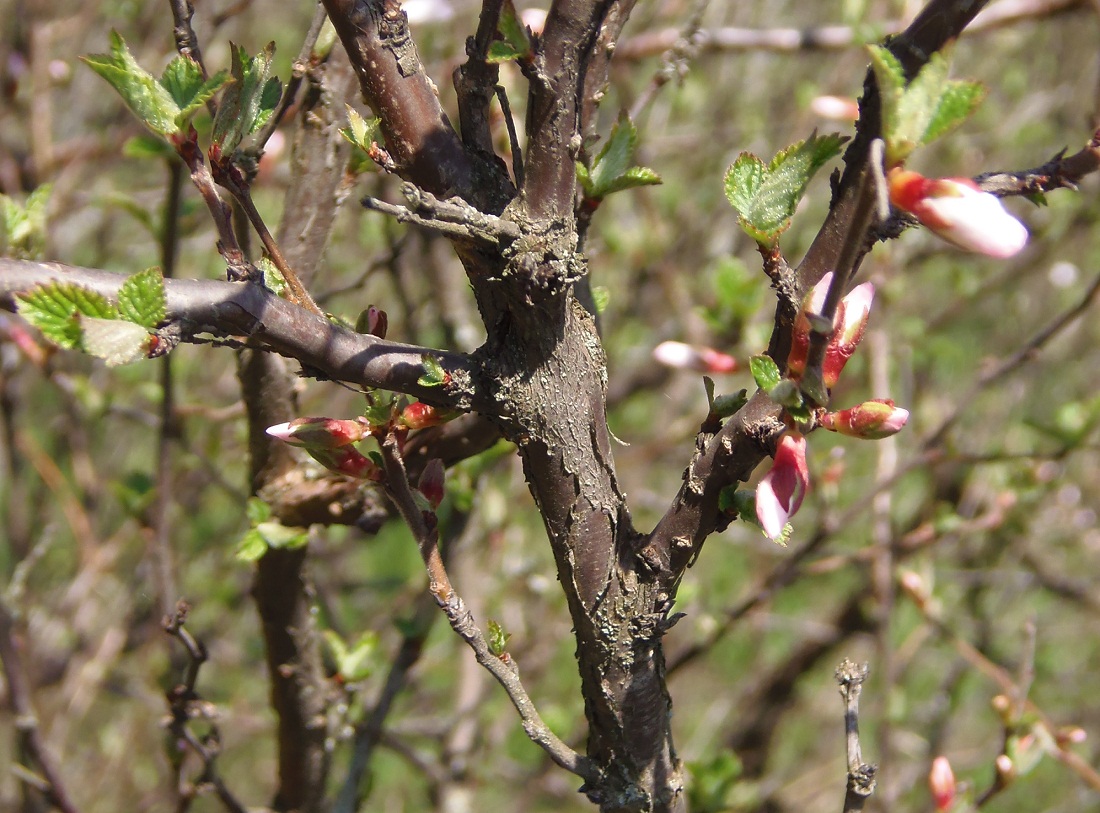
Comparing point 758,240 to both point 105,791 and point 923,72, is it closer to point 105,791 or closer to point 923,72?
point 923,72

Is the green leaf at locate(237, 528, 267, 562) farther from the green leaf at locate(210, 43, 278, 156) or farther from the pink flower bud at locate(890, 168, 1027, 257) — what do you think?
the pink flower bud at locate(890, 168, 1027, 257)

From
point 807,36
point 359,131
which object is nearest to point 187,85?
point 359,131

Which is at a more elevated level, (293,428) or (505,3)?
(505,3)

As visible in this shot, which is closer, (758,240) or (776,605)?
Result: (758,240)

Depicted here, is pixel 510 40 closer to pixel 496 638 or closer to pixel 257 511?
pixel 496 638

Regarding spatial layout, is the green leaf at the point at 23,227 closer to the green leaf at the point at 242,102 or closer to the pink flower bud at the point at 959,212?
the green leaf at the point at 242,102

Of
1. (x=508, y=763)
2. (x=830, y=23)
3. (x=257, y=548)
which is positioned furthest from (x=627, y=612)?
(x=830, y=23)
